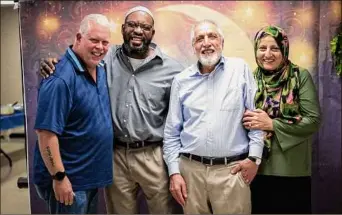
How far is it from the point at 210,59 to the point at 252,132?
491 millimetres

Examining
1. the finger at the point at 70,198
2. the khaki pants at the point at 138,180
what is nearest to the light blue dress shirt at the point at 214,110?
the khaki pants at the point at 138,180

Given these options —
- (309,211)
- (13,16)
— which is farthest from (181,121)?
(13,16)

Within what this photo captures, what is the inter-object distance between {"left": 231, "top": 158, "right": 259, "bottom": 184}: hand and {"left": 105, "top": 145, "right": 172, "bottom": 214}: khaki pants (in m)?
0.44

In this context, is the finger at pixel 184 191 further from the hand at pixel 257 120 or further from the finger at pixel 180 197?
the hand at pixel 257 120

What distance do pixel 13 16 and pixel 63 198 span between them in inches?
45.3

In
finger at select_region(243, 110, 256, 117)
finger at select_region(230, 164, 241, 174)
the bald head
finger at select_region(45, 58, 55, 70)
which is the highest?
the bald head

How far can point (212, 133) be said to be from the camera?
6.80 feet

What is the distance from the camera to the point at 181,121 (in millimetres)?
2166

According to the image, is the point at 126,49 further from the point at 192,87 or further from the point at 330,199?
the point at 330,199

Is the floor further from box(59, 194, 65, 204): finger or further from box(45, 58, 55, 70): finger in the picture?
box(45, 58, 55, 70): finger

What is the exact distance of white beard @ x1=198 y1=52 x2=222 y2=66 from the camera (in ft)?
6.76

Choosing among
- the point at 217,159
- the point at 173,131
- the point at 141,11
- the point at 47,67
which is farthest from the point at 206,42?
the point at 47,67

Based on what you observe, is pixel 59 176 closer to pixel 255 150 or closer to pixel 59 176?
pixel 59 176

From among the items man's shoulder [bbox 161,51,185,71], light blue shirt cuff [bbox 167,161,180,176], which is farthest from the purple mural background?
light blue shirt cuff [bbox 167,161,180,176]
